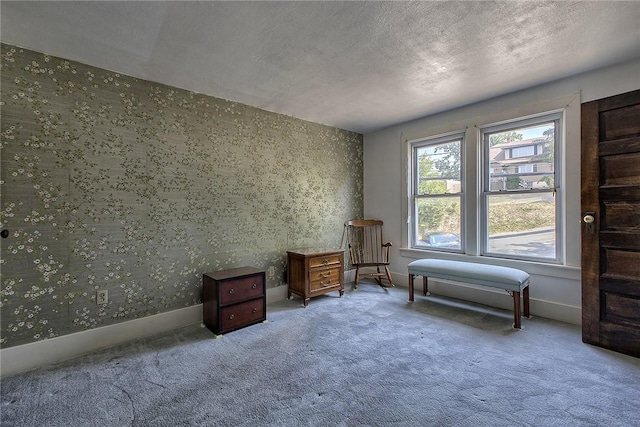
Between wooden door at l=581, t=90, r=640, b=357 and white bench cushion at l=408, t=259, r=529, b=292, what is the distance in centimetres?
48

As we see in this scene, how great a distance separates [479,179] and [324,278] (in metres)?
2.25

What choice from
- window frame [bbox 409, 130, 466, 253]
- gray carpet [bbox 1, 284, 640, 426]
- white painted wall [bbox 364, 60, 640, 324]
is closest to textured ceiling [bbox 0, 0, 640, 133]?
white painted wall [bbox 364, 60, 640, 324]

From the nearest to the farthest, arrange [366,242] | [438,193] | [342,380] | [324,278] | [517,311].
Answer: [342,380] → [517,311] → [324,278] → [438,193] → [366,242]

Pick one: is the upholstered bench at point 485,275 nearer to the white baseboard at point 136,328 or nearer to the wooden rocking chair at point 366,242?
the white baseboard at point 136,328

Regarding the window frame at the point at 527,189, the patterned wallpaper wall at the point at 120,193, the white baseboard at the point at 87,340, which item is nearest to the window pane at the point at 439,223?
the window frame at the point at 527,189

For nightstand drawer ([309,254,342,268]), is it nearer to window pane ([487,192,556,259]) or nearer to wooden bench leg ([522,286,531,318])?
window pane ([487,192,556,259])

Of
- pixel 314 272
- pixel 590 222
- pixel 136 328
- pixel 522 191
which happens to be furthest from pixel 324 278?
pixel 590 222

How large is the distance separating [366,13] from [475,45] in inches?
37.9

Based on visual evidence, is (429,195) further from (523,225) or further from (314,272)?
(314,272)

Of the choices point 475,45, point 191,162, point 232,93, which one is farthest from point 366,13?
point 191,162

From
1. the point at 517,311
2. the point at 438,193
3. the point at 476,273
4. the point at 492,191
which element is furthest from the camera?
the point at 438,193

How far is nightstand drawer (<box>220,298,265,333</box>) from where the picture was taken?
2619 mm

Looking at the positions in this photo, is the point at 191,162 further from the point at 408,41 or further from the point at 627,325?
the point at 627,325

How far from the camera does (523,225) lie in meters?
3.16
